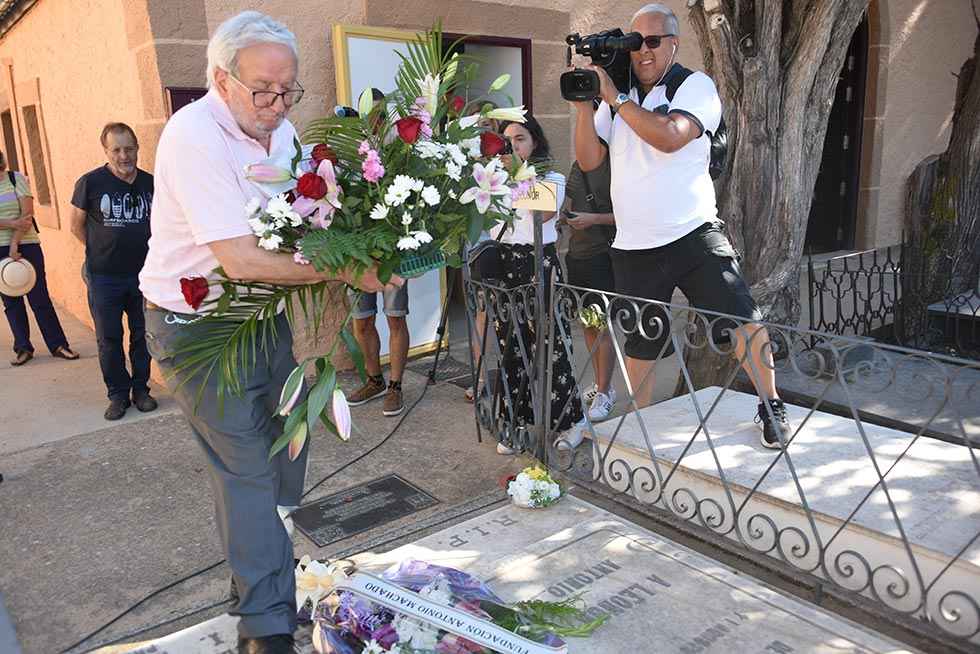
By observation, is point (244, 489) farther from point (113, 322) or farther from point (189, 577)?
point (113, 322)

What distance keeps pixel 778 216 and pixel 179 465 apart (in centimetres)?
380

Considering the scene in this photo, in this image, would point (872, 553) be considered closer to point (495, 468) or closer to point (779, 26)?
point (495, 468)

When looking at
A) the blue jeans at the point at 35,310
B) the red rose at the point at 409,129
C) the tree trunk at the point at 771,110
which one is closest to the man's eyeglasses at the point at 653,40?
the tree trunk at the point at 771,110

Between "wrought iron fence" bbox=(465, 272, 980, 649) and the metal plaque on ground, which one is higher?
"wrought iron fence" bbox=(465, 272, 980, 649)

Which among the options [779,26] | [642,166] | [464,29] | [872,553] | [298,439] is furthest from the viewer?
[464,29]

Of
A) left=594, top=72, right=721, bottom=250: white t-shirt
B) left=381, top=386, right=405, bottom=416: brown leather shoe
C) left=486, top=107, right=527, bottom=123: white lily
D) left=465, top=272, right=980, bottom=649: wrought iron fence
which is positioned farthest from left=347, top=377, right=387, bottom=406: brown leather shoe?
left=486, top=107, right=527, bottom=123: white lily

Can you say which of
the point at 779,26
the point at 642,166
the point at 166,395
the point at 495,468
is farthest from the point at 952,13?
the point at 166,395

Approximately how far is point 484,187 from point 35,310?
5237 mm

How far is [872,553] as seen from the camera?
2.66 m

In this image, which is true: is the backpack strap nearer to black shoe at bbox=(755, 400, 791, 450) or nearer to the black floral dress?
the black floral dress

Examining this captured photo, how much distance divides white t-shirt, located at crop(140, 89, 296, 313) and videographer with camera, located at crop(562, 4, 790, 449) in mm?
1637

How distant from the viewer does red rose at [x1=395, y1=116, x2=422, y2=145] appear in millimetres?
2188

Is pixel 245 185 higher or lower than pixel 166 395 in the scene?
higher

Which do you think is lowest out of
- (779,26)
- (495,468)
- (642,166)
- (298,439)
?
(495,468)
